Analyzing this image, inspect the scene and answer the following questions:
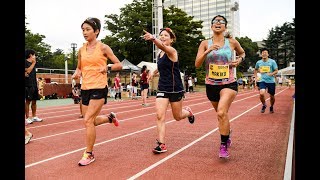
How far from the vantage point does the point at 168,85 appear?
5293 mm

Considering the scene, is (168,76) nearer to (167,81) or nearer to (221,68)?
(167,81)

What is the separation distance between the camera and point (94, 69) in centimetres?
459

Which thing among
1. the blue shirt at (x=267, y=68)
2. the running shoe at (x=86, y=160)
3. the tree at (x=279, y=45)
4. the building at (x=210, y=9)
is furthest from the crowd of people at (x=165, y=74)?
the tree at (x=279, y=45)

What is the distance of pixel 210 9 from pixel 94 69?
33.3 metres

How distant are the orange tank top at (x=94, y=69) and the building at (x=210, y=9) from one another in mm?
20570

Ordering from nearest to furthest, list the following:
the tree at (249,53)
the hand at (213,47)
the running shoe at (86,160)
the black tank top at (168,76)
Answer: the running shoe at (86,160) → the hand at (213,47) → the black tank top at (168,76) → the tree at (249,53)

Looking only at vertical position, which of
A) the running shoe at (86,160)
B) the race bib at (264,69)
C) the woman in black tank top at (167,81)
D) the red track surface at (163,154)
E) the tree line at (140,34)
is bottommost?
the red track surface at (163,154)

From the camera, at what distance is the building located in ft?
101

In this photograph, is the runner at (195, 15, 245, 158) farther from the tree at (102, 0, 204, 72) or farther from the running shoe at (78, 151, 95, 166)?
the tree at (102, 0, 204, 72)

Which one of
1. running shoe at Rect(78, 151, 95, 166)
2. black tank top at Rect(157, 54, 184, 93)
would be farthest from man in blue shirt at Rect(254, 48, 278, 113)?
running shoe at Rect(78, 151, 95, 166)

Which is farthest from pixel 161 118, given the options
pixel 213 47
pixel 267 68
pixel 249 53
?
pixel 249 53

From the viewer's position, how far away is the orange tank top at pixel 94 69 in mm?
4590

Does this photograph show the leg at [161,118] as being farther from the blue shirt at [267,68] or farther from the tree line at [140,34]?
the tree line at [140,34]

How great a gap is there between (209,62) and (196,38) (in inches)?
1597
